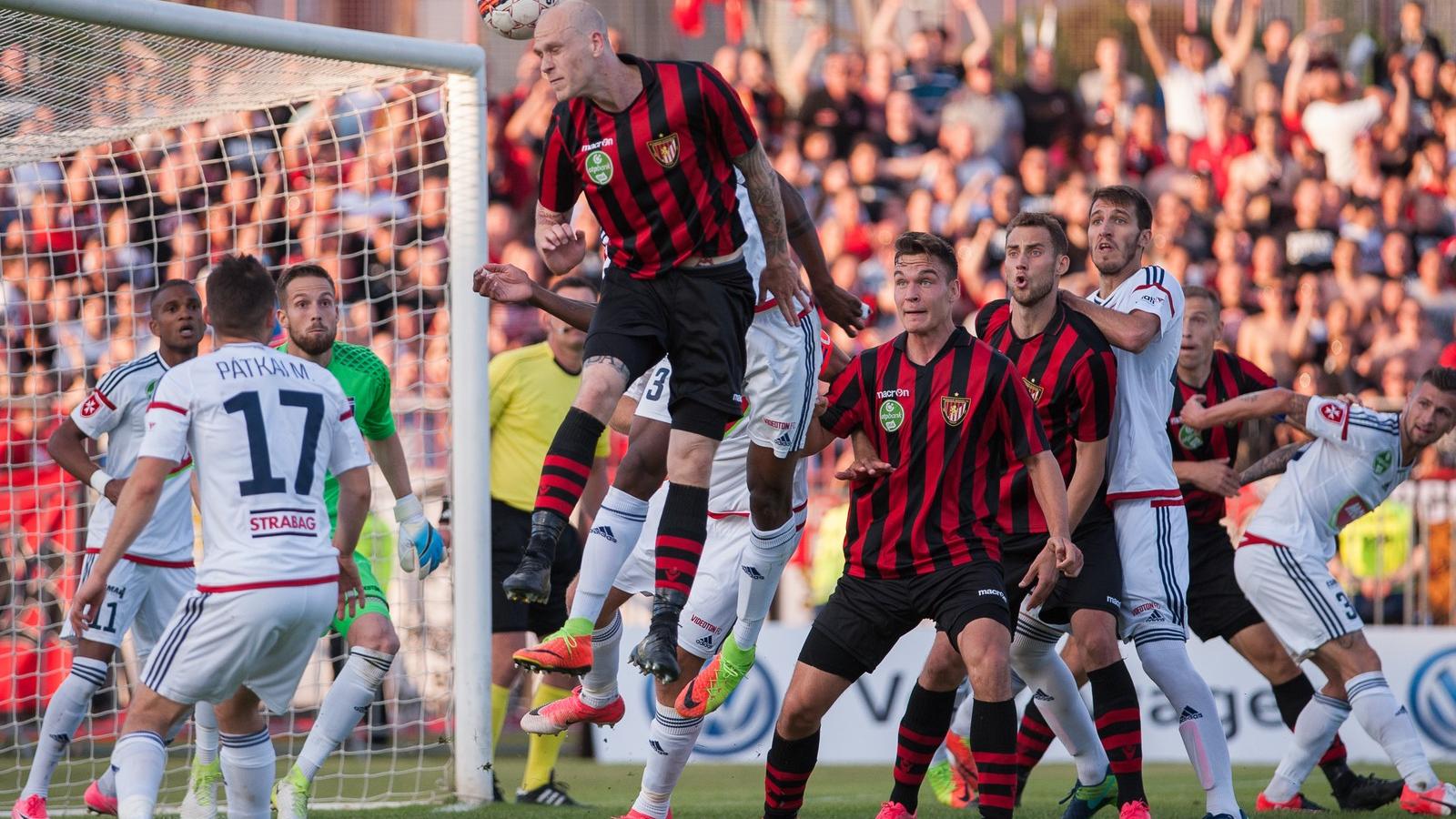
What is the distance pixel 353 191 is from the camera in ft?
43.1

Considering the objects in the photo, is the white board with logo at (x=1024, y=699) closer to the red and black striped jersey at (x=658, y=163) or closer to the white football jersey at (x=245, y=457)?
the red and black striped jersey at (x=658, y=163)

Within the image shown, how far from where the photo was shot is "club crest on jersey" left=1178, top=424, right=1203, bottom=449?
813 centimetres

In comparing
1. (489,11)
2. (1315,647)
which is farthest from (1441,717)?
(489,11)

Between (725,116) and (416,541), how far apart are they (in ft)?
7.08

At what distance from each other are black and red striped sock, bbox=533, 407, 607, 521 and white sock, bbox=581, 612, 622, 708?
751mm

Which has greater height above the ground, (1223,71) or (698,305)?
(1223,71)

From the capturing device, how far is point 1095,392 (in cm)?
669

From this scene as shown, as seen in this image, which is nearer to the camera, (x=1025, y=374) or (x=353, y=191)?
(x=1025, y=374)

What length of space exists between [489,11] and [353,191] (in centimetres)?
712

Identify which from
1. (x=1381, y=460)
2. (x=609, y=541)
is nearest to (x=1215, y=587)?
(x=1381, y=460)

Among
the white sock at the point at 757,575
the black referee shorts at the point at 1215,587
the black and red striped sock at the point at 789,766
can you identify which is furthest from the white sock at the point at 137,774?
the black referee shorts at the point at 1215,587

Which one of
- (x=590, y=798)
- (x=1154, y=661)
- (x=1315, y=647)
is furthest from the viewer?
(x=590, y=798)

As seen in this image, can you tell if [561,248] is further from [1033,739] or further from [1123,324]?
[1033,739]

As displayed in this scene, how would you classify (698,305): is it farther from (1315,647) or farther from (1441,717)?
(1441,717)
